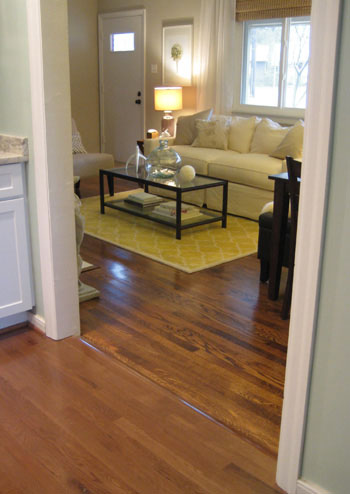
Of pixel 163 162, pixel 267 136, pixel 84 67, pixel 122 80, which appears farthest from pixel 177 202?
pixel 84 67

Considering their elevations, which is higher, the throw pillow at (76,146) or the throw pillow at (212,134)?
the throw pillow at (212,134)

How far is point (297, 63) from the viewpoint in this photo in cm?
601

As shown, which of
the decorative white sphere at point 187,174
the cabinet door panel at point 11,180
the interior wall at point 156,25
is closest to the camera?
the cabinet door panel at point 11,180

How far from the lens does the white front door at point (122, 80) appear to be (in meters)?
7.62

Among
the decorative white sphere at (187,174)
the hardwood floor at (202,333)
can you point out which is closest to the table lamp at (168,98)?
the decorative white sphere at (187,174)

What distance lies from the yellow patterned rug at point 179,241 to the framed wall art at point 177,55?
8.45ft

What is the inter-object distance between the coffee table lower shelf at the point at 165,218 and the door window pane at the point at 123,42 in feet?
10.7

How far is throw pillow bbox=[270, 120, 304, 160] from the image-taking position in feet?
16.6

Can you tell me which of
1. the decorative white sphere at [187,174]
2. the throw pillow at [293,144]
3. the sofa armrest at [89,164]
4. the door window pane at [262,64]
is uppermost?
the door window pane at [262,64]

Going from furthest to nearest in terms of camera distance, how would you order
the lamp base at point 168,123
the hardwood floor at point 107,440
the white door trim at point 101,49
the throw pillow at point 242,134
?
the white door trim at point 101,49, the lamp base at point 168,123, the throw pillow at point 242,134, the hardwood floor at point 107,440

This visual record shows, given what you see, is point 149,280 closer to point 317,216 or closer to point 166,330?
point 166,330

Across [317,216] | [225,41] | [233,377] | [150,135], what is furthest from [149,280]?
[225,41]

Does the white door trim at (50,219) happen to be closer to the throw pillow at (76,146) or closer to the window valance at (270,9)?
the throw pillow at (76,146)

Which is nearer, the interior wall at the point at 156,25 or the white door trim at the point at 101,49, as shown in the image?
the interior wall at the point at 156,25
